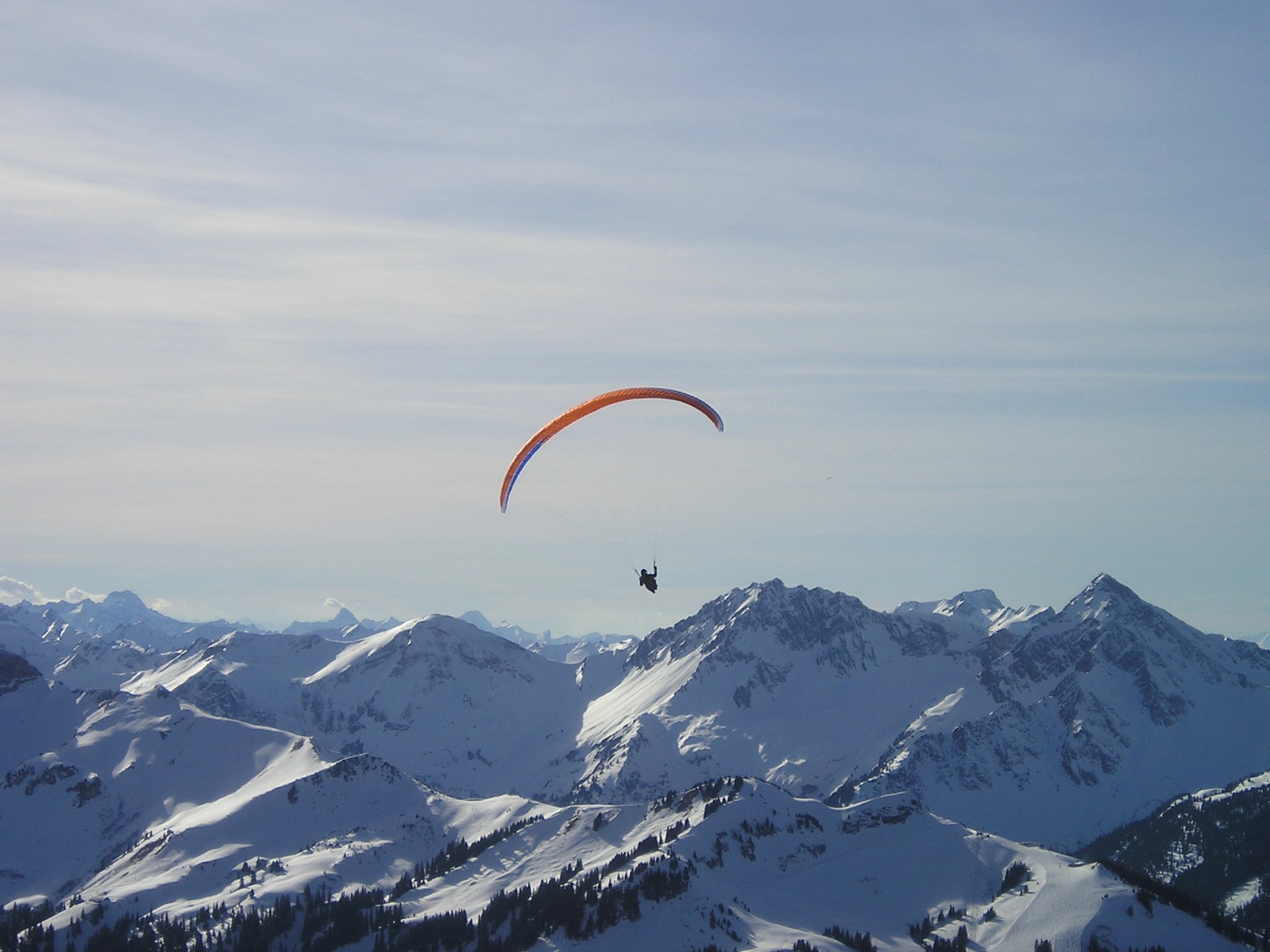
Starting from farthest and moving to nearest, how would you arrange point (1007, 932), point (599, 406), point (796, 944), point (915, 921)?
point (915, 921), point (1007, 932), point (796, 944), point (599, 406)

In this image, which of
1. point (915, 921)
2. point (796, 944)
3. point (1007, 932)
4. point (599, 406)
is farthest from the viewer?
point (915, 921)

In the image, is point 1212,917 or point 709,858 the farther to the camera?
point 709,858

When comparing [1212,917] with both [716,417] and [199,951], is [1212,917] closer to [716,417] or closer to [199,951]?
[716,417]

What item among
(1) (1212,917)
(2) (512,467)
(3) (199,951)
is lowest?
(3) (199,951)

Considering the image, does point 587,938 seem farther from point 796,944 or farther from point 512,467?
point 512,467

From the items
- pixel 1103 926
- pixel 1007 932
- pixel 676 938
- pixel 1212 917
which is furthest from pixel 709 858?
pixel 1212 917

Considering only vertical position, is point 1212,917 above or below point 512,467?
below
